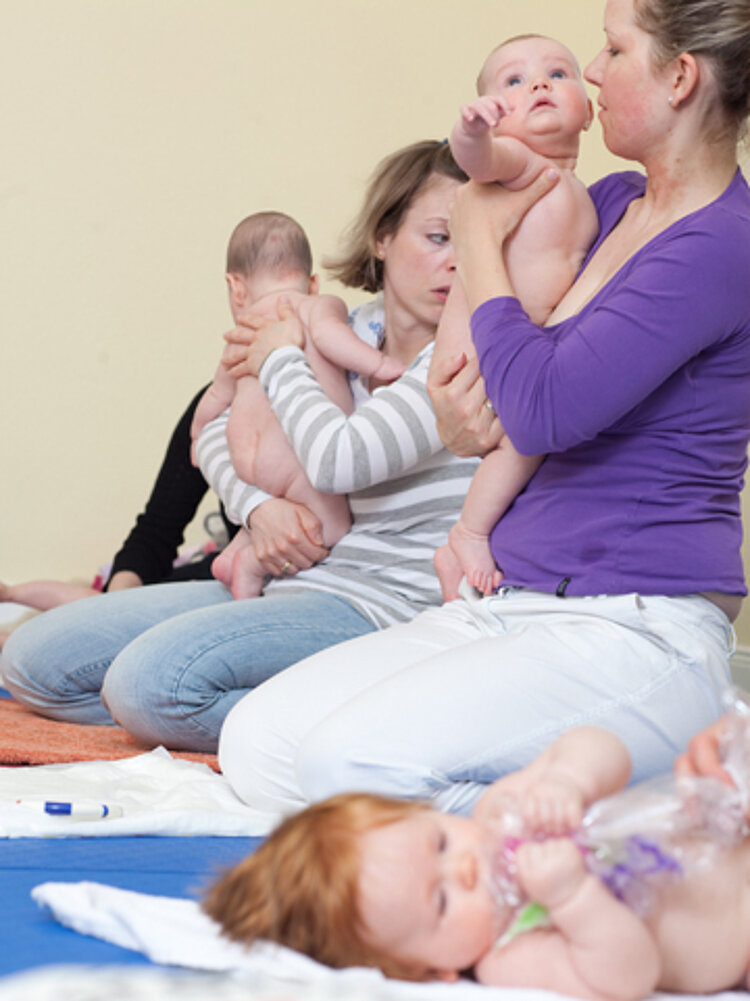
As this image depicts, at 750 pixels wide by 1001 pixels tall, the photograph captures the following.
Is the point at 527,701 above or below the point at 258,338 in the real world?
below

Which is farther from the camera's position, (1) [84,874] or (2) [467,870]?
(1) [84,874]

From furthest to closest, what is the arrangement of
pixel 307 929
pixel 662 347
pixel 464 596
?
pixel 464 596
pixel 662 347
pixel 307 929

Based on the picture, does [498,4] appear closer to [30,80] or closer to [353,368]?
[30,80]

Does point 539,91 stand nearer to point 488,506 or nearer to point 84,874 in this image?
point 488,506

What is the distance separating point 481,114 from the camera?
136 centimetres

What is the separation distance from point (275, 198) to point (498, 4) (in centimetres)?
80

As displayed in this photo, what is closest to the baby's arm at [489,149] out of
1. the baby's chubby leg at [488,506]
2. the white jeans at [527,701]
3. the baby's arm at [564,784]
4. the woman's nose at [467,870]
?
the baby's chubby leg at [488,506]

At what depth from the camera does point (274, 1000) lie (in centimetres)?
75

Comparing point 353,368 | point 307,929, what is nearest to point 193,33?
point 353,368

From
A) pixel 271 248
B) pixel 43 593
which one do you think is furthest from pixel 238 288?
pixel 43 593

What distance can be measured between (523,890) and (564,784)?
0.08 m

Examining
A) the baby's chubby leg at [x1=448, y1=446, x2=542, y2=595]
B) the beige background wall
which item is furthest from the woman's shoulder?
the beige background wall

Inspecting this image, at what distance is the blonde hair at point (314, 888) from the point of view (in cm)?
83

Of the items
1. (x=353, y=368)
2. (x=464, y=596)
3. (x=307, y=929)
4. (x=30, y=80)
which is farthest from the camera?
(x=30, y=80)
